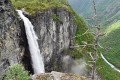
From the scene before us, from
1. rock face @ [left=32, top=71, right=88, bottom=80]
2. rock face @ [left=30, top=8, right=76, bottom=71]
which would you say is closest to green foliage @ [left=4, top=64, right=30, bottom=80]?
rock face @ [left=32, top=71, right=88, bottom=80]

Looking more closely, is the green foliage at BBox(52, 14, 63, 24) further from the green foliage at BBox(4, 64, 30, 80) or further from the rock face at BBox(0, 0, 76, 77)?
the green foliage at BBox(4, 64, 30, 80)

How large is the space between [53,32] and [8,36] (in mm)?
38538

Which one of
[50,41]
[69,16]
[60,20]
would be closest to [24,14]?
[50,41]

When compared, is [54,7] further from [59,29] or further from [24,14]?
[24,14]

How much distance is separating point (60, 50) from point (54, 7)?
609 inches

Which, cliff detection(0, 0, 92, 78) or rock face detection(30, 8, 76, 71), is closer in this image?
cliff detection(0, 0, 92, 78)

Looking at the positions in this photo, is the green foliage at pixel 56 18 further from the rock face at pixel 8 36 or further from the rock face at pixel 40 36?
the rock face at pixel 8 36

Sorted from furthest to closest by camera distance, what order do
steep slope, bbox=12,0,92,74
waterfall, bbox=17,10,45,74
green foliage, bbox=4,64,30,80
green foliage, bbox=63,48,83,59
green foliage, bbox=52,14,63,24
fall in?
green foliage, bbox=63,48,83,59 < green foliage, bbox=52,14,63,24 < steep slope, bbox=12,0,92,74 < waterfall, bbox=17,10,45,74 < green foliage, bbox=4,64,30,80

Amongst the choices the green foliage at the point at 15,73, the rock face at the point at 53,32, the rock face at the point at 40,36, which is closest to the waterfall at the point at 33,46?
the rock face at the point at 40,36

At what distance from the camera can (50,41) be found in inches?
3848

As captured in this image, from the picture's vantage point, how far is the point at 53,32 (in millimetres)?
99875

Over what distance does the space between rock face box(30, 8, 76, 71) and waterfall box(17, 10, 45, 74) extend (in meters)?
4.83

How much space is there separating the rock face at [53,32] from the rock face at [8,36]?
17296 mm

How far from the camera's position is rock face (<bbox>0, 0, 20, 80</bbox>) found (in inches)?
2224
